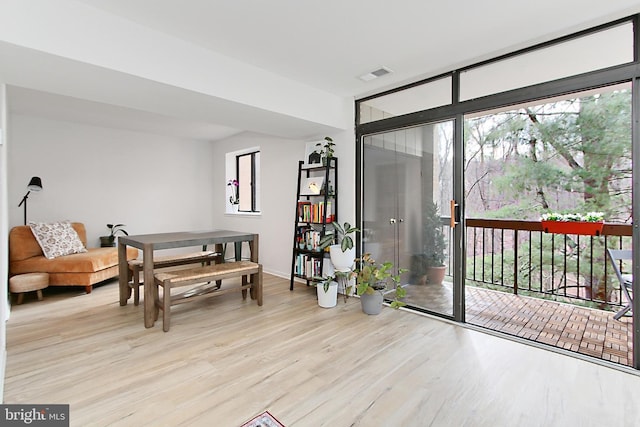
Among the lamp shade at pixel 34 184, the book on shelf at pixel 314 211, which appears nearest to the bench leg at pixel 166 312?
the book on shelf at pixel 314 211

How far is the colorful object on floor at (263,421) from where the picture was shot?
162cm

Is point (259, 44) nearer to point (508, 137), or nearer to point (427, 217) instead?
point (427, 217)

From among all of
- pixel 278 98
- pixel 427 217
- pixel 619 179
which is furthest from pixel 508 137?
pixel 278 98

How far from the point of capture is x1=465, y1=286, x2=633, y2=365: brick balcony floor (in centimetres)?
251

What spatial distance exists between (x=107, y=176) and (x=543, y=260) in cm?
668

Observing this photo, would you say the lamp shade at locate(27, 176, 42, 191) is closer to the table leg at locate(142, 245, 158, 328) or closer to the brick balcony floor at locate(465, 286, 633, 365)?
the table leg at locate(142, 245, 158, 328)

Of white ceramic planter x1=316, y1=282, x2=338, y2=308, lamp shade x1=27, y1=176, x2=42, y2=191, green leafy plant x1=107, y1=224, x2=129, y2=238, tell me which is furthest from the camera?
green leafy plant x1=107, y1=224, x2=129, y2=238

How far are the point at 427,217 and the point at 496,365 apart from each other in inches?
57.0

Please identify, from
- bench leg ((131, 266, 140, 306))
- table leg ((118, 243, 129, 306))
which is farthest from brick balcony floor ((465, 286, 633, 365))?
table leg ((118, 243, 129, 306))

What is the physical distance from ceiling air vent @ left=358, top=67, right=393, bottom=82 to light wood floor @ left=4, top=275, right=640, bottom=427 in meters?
2.48

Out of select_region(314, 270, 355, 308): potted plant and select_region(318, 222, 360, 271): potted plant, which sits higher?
select_region(318, 222, 360, 271): potted plant

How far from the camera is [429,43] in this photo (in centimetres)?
261

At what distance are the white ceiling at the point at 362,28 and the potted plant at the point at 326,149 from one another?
906 mm

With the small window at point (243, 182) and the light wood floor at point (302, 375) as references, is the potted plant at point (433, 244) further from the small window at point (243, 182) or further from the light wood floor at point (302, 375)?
the small window at point (243, 182)
